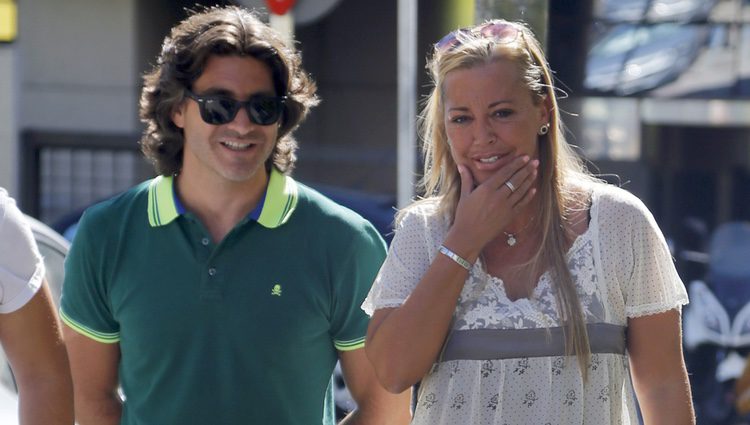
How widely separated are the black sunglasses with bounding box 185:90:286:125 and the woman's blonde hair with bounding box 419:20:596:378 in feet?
1.66

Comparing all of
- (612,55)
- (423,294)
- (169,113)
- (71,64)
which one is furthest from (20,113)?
(423,294)

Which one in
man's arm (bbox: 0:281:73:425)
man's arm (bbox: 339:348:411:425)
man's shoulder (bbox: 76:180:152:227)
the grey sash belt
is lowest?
man's arm (bbox: 339:348:411:425)

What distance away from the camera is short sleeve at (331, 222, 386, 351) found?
10.8 ft

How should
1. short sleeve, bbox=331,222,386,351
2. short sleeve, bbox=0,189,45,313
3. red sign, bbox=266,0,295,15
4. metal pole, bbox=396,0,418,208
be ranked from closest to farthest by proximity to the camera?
1. short sleeve, bbox=0,189,45,313
2. short sleeve, bbox=331,222,386,351
3. red sign, bbox=266,0,295,15
4. metal pole, bbox=396,0,418,208

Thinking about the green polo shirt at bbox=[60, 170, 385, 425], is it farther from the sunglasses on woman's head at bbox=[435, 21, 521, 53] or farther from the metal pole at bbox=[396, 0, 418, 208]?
the metal pole at bbox=[396, 0, 418, 208]

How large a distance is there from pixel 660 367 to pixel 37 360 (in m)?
1.38

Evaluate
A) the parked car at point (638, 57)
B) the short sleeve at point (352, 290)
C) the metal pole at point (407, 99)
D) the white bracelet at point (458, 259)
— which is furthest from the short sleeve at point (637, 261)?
the parked car at point (638, 57)

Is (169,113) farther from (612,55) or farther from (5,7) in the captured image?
(5,7)

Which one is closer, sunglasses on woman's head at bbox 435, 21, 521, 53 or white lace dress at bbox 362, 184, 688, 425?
white lace dress at bbox 362, 184, 688, 425

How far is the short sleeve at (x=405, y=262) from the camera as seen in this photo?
9.32ft

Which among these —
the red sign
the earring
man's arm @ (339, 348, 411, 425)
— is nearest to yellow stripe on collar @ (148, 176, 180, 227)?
man's arm @ (339, 348, 411, 425)

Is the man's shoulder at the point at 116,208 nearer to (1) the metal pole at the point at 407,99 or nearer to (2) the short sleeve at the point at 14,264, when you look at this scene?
(2) the short sleeve at the point at 14,264

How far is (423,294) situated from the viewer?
108 inches

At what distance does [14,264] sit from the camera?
9.77 feet
